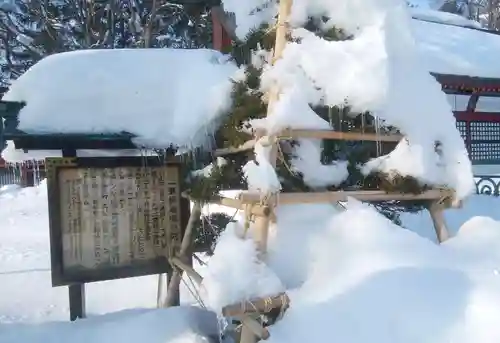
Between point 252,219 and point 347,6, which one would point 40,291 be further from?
point 347,6

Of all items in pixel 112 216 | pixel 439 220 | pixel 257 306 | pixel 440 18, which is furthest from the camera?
pixel 440 18

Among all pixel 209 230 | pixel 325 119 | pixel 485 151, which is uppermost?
pixel 325 119

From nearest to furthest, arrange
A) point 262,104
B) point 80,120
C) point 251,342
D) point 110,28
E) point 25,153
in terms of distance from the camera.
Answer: point 251,342
point 262,104
point 80,120
point 25,153
point 110,28

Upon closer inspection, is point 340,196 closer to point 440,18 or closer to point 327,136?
point 327,136

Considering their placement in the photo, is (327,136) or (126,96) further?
(126,96)

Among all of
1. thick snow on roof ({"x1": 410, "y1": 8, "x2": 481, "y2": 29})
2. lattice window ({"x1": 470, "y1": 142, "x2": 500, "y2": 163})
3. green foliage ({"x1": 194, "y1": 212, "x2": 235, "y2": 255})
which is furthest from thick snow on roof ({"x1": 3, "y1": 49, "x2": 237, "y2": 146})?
thick snow on roof ({"x1": 410, "y1": 8, "x2": 481, "y2": 29})

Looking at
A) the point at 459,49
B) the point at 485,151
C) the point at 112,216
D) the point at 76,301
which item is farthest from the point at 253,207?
the point at 485,151

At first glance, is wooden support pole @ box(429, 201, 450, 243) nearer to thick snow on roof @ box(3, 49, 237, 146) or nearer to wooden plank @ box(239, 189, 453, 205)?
wooden plank @ box(239, 189, 453, 205)

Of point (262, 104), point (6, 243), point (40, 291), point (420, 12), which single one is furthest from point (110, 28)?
point (262, 104)

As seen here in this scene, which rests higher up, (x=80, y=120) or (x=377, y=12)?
(x=377, y=12)
